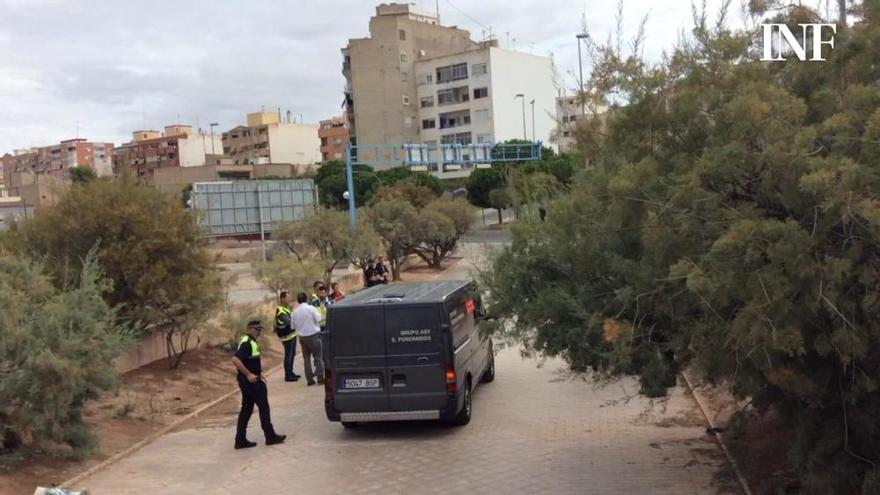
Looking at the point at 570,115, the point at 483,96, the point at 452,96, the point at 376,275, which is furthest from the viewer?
the point at 452,96

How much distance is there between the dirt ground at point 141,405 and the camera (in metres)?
8.87

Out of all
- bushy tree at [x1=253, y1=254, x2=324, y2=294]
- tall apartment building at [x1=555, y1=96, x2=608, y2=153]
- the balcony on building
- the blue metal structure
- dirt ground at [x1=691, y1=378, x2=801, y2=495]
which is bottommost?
dirt ground at [x1=691, y1=378, x2=801, y2=495]

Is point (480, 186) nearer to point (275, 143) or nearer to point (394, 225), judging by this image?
point (394, 225)

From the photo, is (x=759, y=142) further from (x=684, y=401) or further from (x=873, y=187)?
(x=684, y=401)

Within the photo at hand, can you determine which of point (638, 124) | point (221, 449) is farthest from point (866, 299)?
point (221, 449)

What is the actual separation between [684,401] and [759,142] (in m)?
6.97

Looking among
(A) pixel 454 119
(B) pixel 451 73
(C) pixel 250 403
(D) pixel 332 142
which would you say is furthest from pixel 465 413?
(D) pixel 332 142

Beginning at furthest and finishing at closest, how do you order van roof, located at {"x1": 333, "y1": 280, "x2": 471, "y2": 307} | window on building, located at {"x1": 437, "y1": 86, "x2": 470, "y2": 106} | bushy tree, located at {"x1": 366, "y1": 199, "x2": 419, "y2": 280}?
window on building, located at {"x1": 437, "y1": 86, "x2": 470, "y2": 106} < bushy tree, located at {"x1": 366, "y1": 199, "x2": 419, "y2": 280} < van roof, located at {"x1": 333, "y1": 280, "x2": 471, "y2": 307}

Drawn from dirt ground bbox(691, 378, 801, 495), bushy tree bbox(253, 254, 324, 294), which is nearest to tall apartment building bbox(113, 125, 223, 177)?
bushy tree bbox(253, 254, 324, 294)

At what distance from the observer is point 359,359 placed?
399 inches

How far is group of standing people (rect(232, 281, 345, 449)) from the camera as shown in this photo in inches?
393

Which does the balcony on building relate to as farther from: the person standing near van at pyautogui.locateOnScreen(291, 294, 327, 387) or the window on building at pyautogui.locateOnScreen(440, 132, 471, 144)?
the person standing near van at pyautogui.locateOnScreen(291, 294, 327, 387)

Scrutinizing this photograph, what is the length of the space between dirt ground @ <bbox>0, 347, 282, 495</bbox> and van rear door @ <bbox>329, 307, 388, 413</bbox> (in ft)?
9.21

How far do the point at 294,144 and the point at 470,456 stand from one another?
132185 millimetres
